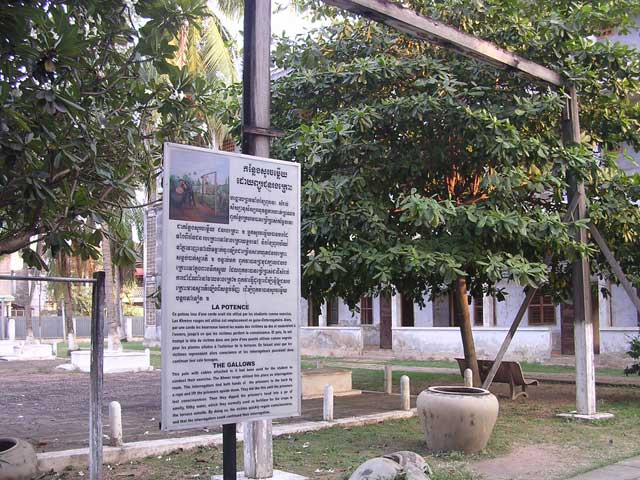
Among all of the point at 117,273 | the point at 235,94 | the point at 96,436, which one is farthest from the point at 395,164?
the point at 117,273

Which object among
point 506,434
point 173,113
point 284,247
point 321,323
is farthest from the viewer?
point 321,323

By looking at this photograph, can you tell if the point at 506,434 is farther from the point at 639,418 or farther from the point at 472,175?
the point at 472,175

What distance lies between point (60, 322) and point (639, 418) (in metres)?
52.9

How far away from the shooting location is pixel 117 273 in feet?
129

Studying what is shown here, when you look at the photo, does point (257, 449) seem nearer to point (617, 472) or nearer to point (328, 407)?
point (617, 472)

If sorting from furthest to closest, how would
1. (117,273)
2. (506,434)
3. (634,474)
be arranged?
(117,273) → (506,434) → (634,474)

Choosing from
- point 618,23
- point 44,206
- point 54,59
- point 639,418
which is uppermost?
point 618,23

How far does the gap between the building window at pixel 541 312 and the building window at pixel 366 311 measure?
26.2 ft

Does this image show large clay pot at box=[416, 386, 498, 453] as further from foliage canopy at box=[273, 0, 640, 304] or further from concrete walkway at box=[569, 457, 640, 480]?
foliage canopy at box=[273, 0, 640, 304]

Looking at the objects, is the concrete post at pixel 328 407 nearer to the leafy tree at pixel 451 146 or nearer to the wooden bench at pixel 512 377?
the leafy tree at pixel 451 146

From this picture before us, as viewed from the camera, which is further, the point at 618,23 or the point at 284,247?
the point at 618,23

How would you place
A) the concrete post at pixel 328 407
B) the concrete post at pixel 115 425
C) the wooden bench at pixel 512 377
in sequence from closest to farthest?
1. the concrete post at pixel 115 425
2. the concrete post at pixel 328 407
3. the wooden bench at pixel 512 377

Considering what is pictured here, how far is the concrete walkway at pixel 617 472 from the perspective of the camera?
804 centimetres

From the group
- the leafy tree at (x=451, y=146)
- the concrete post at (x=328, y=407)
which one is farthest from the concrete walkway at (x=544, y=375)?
the concrete post at (x=328, y=407)
